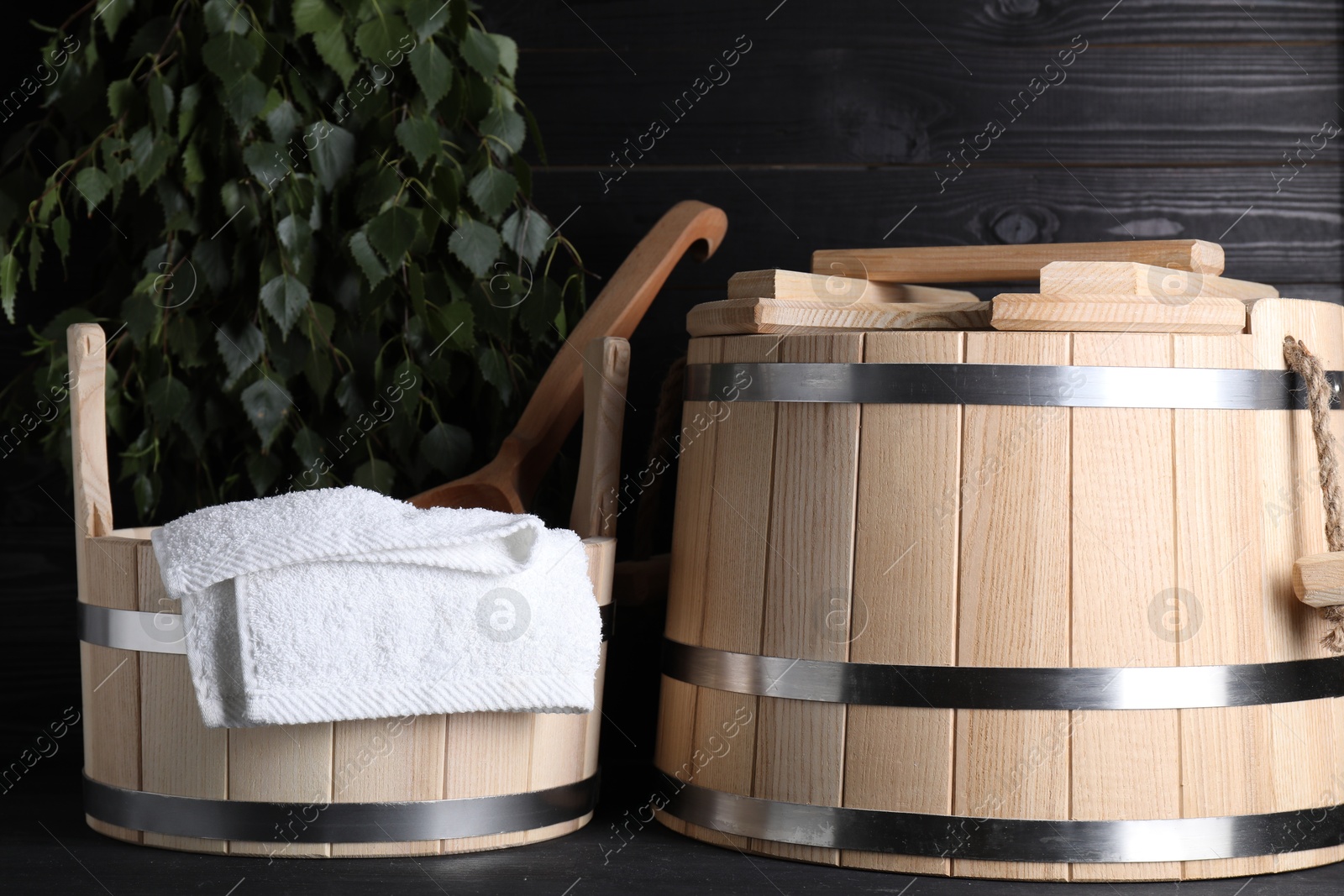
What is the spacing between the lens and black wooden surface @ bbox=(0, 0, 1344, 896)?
187 centimetres

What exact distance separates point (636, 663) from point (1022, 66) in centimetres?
106

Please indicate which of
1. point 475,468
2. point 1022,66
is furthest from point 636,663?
point 1022,66

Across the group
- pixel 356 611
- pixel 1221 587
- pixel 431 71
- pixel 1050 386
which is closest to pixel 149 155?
pixel 431 71

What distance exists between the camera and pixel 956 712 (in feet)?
4.26

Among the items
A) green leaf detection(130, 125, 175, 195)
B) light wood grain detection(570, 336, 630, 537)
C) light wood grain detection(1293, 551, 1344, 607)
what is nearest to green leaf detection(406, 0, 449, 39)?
green leaf detection(130, 125, 175, 195)

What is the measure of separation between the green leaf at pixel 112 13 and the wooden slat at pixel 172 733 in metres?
0.74

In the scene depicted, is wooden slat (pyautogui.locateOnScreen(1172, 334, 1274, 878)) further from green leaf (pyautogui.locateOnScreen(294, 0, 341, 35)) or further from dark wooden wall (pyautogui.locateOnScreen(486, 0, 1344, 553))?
green leaf (pyautogui.locateOnScreen(294, 0, 341, 35))

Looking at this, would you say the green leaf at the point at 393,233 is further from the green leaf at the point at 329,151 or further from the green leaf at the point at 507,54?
the green leaf at the point at 507,54

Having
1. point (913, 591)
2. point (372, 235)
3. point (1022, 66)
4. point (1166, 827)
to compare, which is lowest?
point (1166, 827)

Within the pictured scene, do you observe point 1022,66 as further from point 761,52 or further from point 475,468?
point 475,468

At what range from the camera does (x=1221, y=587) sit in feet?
4.32

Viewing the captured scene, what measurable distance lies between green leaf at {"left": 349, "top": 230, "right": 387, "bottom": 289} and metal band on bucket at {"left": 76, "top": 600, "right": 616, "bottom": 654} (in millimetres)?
525

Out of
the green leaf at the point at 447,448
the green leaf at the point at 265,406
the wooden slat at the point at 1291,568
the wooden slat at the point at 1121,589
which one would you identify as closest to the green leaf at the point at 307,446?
the green leaf at the point at 265,406

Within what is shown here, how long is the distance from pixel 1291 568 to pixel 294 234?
1.26 meters
